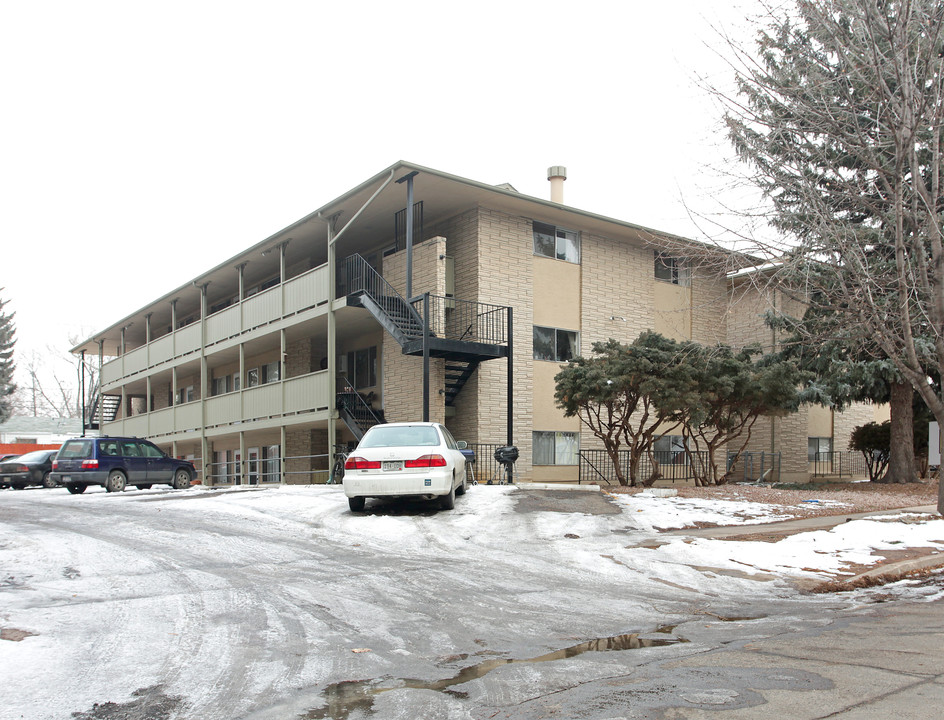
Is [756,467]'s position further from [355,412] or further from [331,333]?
[331,333]

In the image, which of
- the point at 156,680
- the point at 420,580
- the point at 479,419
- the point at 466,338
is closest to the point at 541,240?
the point at 466,338

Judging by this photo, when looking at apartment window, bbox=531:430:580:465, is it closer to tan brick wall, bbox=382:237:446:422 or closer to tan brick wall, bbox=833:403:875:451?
tan brick wall, bbox=382:237:446:422

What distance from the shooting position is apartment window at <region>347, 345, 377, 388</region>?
2606 centimetres

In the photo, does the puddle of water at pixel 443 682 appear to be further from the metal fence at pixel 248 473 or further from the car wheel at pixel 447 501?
the metal fence at pixel 248 473

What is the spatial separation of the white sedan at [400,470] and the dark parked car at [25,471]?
20419 mm

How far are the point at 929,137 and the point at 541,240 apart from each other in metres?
11.9

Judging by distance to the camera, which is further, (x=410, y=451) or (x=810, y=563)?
(x=410, y=451)

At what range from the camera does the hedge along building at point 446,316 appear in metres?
21.7

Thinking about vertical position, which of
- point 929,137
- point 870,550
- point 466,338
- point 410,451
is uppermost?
point 929,137

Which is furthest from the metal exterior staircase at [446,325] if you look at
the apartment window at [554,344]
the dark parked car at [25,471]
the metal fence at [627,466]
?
the dark parked car at [25,471]

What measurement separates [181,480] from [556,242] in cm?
1362

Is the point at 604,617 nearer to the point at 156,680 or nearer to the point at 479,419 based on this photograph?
the point at 156,680

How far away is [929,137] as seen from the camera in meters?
13.9

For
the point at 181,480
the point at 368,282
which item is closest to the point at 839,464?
the point at 368,282
